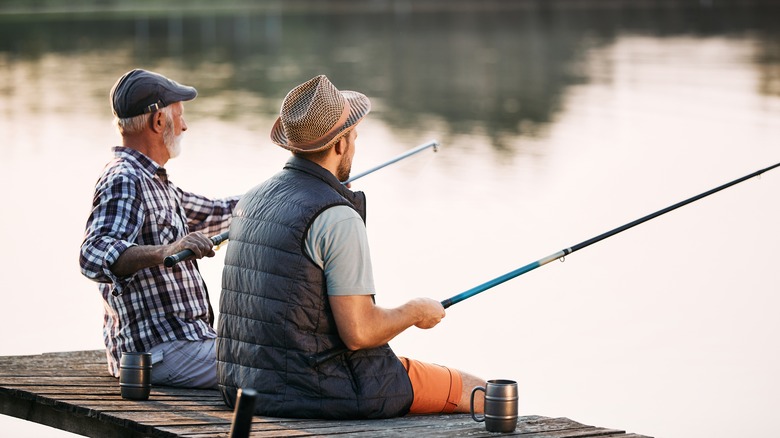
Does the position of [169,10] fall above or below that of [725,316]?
above

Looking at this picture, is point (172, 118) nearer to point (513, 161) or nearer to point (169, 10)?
point (513, 161)

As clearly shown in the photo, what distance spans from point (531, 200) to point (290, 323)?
903cm

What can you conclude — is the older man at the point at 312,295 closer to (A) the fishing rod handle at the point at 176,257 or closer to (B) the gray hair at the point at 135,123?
(A) the fishing rod handle at the point at 176,257

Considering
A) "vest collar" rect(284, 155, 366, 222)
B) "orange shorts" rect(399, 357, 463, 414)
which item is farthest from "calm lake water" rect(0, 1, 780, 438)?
"vest collar" rect(284, 155, 366, 222)

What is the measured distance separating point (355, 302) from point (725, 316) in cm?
549

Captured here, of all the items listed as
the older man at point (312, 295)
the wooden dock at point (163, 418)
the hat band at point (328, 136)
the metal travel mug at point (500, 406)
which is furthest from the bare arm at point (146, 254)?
the metal travel mug at point (500, 406)

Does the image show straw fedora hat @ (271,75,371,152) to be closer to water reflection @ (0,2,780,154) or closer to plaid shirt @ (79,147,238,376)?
plaid shirt @ (79,147,238,376)

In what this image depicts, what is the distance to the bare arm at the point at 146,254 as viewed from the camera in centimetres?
436

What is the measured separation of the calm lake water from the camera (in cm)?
800

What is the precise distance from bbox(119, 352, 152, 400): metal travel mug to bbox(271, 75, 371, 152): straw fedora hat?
78cm

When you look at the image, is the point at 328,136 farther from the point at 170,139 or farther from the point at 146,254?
the point at 170,139

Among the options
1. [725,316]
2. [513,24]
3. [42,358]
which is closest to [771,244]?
[725,316]

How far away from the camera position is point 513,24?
47969mm

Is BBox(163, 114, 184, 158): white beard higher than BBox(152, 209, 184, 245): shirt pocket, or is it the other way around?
BBox(163, 114, 184, 158): white beard
